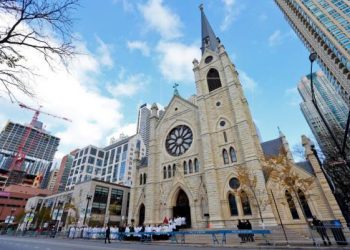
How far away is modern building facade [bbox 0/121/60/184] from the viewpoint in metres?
140

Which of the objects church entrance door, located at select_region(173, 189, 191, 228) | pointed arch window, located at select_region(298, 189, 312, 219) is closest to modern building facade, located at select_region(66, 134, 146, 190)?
church entrance door, located at select_region(173, 189, 191, 228)

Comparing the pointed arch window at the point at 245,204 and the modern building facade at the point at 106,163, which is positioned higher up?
the modern building facade at the point at 106,163

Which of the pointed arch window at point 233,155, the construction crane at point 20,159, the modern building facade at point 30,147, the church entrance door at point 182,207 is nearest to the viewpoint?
the pointed arch window at point 233,155

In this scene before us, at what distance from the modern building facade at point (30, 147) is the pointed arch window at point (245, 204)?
5648 inches

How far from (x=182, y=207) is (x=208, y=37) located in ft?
101

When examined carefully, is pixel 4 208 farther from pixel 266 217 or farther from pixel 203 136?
pixel 266 217

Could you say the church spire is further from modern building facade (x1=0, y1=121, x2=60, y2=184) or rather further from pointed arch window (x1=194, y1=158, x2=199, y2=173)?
modern building facade (x1=0, y1=121, x2=60, y2=184)

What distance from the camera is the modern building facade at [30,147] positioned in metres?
140

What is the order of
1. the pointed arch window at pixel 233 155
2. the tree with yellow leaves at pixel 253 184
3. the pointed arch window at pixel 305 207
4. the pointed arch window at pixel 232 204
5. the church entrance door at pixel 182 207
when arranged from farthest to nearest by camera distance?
the church entrance door at pixel 182 207 < the pointed arch window at pixel 233 155 < the pointed arch window at pixel 232 204 < the pointed arch window at pixel 305 207 < the tree with yellow leaves at pixel 253 184

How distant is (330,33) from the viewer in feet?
138

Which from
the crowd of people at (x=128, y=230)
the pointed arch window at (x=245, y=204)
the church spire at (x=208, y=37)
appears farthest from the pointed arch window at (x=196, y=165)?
the church spire at (x=208, y=37)

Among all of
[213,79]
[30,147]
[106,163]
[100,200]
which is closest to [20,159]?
[30,147]

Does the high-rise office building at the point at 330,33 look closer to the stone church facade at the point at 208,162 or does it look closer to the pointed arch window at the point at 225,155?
the stone church facade at the point at 208,162

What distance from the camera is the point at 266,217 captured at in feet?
59.9
